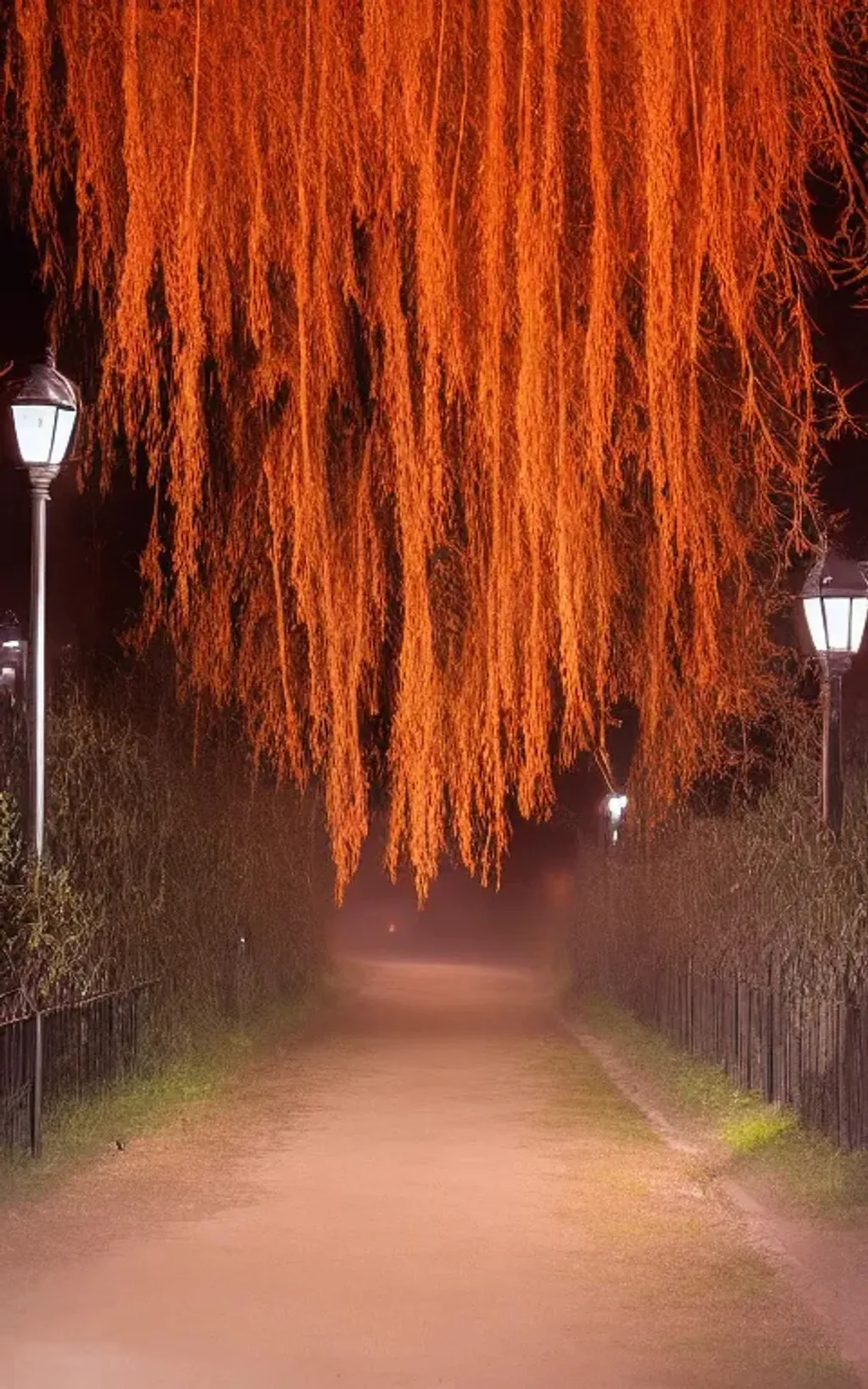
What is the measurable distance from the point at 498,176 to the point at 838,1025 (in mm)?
6794

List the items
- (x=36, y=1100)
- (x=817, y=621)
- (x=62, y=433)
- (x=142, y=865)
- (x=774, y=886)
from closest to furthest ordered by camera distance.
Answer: (x=62, y=433)
(x=36, y=1100)
(x=817, y=621)
(x=774, y=886)
(x=142, y=865)

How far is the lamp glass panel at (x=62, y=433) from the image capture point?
11961 mm

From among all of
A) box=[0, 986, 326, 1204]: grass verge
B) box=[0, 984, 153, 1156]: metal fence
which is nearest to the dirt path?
box=[0, 986, 326, 1204]: grass verge

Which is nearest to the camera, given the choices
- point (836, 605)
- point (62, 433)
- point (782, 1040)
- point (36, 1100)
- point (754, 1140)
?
point (62, 433)

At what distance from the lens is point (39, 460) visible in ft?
39.8

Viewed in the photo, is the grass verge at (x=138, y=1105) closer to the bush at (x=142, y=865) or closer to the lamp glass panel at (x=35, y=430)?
the bush at (x=142, y=865)

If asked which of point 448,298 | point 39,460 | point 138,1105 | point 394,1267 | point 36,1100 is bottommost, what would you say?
point 138,1105

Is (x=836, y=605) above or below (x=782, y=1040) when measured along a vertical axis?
above

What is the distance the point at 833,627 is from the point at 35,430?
17.5 feet

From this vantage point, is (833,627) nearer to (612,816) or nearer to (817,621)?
(817,621)

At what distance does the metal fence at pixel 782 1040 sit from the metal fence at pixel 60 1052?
16.9 ft

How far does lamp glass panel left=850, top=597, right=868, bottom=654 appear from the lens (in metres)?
13.0

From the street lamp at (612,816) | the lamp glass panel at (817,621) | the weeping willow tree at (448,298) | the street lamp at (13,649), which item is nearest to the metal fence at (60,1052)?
the weeping willow tree at (448,298)

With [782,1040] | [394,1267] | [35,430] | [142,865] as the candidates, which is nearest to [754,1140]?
[782,1040]
